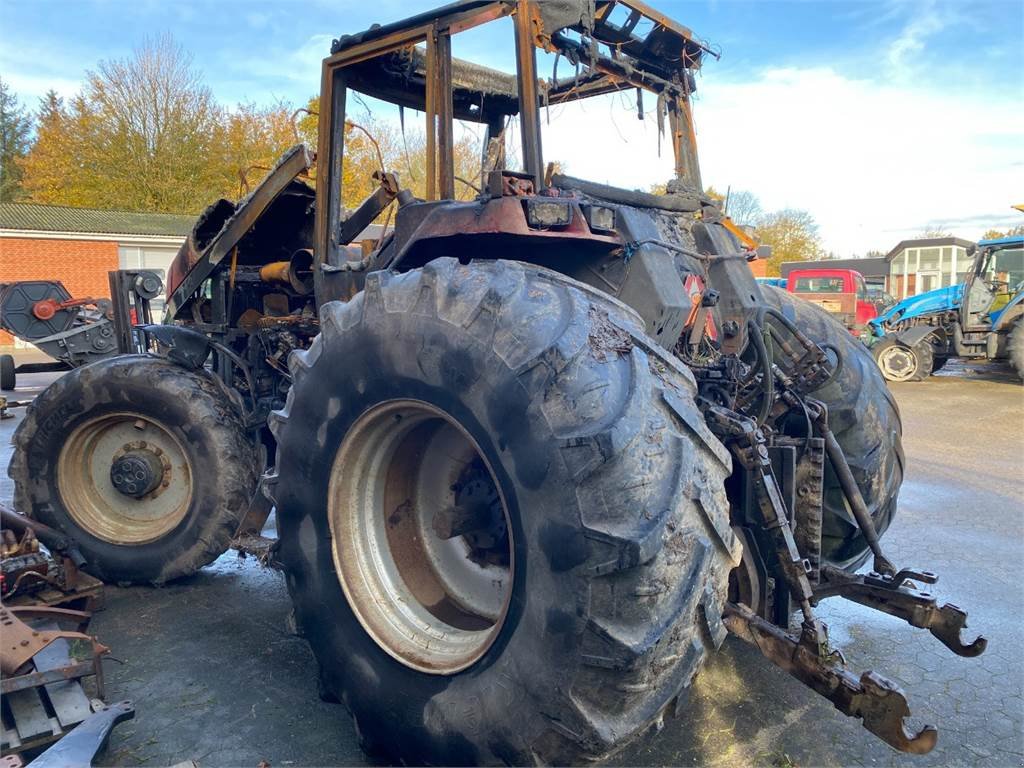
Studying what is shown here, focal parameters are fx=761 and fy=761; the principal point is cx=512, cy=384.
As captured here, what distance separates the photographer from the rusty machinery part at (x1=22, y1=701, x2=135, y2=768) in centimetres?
243

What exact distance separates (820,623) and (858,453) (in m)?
1.40

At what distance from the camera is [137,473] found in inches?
169

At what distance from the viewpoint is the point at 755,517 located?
2730mm

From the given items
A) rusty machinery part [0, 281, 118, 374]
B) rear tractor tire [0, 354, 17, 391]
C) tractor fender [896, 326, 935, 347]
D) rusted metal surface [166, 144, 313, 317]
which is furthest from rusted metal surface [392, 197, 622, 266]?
tractor fender [896, 326, 935, 347]

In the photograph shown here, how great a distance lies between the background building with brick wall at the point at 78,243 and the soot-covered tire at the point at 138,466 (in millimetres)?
21615

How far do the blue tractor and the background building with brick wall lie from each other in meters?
21.0

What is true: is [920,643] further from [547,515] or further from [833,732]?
[547,515]

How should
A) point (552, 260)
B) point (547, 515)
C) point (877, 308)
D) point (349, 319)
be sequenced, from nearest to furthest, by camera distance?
point (547, 515)
point (349, 319)
point (552, 260)
point (877, 308)

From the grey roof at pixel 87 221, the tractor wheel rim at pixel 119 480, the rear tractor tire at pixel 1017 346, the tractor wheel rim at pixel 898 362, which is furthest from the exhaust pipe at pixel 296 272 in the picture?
the grey roof at pixel 87 221

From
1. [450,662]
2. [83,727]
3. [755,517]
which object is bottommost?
[83,727]

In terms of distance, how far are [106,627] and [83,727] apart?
128 cm

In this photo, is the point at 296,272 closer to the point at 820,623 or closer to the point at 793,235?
the point at 820,623

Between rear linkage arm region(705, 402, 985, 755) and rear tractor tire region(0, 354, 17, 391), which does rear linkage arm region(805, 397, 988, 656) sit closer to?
rear linkage arm region(705, 402, 985, 755)

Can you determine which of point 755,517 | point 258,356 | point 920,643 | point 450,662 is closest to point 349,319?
point 450,662
